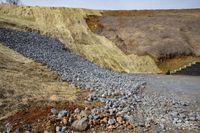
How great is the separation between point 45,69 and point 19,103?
20.0 ft

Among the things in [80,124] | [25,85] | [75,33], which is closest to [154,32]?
[75,33]

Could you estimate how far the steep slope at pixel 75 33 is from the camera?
30.0 m

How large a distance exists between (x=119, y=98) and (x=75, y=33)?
72.4 ft

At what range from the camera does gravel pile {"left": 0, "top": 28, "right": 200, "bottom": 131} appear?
40.3 feet

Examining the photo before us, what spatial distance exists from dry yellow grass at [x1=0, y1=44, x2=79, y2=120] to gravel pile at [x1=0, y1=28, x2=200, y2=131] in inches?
37.0

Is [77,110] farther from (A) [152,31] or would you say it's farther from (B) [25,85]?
(A) [152,31]

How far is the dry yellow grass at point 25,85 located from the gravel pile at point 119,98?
94cm

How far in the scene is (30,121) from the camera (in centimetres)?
1173

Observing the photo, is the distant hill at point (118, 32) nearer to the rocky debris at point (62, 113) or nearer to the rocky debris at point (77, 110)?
the rocky debris at point (77, 110)

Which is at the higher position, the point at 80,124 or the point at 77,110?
the point at 77,110

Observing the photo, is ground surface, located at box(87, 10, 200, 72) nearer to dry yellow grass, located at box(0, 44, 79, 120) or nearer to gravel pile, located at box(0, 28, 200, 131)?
gravel pile, located at box(0, 28, 200, 131)

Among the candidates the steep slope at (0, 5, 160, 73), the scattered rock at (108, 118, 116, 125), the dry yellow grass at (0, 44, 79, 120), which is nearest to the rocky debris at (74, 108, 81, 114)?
the scattered rock at (108, 118, 116, 125)

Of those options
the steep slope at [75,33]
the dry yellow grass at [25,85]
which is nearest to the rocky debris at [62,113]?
the dry yellow grass at [25,85]

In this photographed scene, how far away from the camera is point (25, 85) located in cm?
1495
